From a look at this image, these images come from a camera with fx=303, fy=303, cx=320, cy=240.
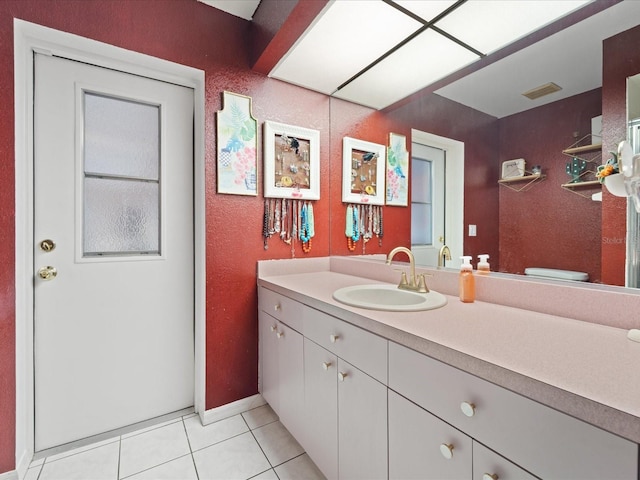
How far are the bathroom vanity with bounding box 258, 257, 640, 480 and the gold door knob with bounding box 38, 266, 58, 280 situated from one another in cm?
118

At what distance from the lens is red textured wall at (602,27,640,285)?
889mm

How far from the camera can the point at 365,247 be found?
2.00 metres

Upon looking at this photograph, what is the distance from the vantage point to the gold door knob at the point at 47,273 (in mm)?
1480

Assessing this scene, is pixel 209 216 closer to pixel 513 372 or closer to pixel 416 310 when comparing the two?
pixel 416 310

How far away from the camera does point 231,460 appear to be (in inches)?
58.3

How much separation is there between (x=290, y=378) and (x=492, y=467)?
1022mm

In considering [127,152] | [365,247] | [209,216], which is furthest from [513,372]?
[127,152]

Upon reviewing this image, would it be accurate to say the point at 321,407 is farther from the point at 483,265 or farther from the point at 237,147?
the point at 237,147

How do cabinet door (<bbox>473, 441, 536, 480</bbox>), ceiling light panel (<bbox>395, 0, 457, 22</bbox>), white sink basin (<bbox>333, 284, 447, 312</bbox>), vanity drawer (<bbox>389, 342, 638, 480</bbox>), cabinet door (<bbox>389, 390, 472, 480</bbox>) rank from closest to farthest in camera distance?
1. vanity drawer (<bbox>389, 342, 638, 480</bbox>)
2. cabinet door (<bbox>473, 441, 536, 480</bbox>)
3. cabinet door (<bbox>389, 390, 472, 480</bbox>)
4. white sink basin (<bbox>333, 284, 447, 312</bbox>)
5. ceiling light panel (<bbox>395, 0, 457, 22</bbox>)

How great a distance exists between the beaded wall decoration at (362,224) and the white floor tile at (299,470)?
3.91ft

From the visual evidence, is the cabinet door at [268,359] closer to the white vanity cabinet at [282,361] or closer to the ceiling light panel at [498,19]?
the white vanity cabinet at [282,361]

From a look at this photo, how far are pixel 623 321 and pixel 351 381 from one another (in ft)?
2.75

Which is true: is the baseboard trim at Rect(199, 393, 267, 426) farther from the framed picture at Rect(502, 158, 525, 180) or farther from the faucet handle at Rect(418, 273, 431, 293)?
the framed picture at Rect(502, 158, 525, 180)

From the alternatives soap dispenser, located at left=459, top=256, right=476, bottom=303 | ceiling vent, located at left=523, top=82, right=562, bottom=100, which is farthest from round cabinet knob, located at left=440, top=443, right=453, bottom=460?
ceiling vent, located at left=523, top=82, right=562, bottom=100
